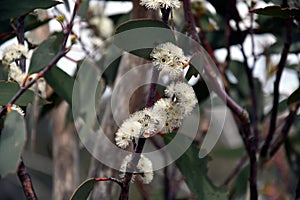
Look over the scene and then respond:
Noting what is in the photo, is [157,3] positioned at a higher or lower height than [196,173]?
higher

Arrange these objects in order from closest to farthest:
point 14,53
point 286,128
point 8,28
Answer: point 14,53 < point 8,28 < point 286,128

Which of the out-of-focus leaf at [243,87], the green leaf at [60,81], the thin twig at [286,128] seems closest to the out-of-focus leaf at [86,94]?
the green leaf at [60,81]

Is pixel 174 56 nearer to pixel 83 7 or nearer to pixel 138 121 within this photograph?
pixel 138 121

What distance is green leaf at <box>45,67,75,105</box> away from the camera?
1.42 meters

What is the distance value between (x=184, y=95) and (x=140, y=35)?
7.6 inches

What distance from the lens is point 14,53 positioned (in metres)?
1.19

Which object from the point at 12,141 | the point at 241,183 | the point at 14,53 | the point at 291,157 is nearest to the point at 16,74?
the point at 14,53

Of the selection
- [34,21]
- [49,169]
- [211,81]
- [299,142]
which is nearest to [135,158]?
[211,81]

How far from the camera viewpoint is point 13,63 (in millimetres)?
1212

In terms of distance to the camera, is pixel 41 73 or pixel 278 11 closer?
pixel 41 73

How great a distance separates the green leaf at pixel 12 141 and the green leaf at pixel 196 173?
1.49 feet

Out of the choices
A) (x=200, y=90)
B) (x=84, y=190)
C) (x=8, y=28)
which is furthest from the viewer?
(x=200, y=90)

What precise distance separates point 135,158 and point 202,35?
0.61 m

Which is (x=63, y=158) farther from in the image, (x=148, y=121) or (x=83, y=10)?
(x=148, y=121)
